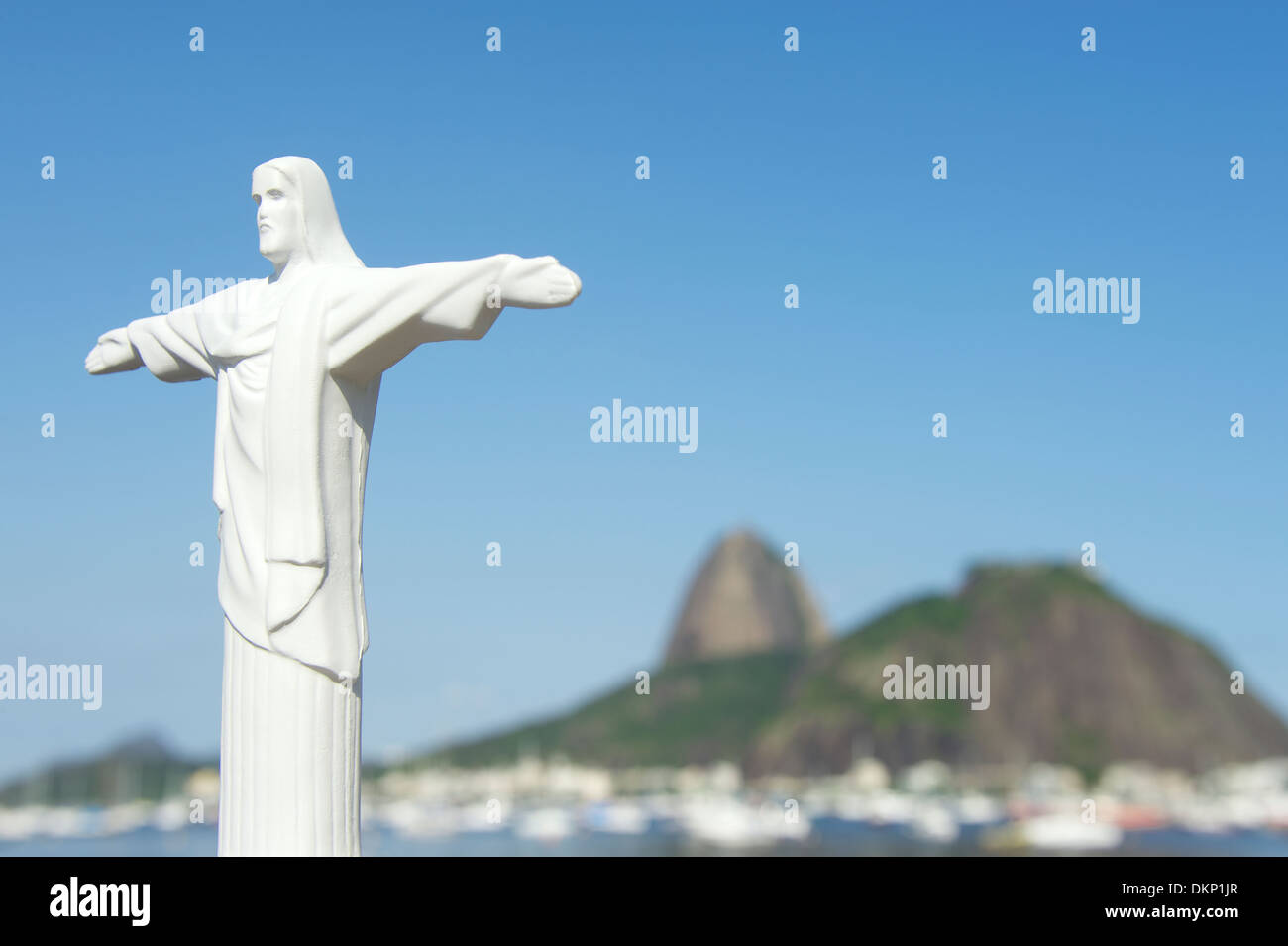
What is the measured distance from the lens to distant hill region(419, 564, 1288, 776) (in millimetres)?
120938

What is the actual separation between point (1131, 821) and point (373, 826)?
2434 inches

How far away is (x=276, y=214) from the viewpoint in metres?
7.63

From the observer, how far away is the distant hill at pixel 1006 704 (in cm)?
12094

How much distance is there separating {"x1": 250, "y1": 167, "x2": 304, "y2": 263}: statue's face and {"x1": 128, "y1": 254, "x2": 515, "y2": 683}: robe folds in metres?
0.23

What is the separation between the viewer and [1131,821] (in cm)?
10725

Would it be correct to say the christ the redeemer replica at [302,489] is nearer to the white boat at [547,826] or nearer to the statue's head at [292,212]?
the statue's head at [292,212]

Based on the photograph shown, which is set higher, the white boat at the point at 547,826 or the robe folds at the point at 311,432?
the robe folds at the point at 311,432

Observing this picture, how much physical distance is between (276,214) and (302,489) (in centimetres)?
163

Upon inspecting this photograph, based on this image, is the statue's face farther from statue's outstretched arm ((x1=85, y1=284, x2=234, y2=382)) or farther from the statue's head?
statue's outstretched arm ((x1=85, y1=284, x2=234, y2=382))

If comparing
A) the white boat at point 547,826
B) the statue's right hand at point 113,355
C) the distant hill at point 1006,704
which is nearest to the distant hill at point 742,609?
the distant hill at point 1006,704

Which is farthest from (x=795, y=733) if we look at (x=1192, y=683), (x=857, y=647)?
(x=1192, y=683)

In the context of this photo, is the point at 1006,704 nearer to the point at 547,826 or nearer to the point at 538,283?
the point at 547,826
